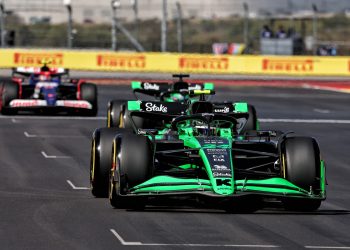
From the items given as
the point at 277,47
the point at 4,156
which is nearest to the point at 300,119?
the point at 4,156

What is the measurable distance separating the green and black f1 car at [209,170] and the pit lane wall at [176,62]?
126 ft

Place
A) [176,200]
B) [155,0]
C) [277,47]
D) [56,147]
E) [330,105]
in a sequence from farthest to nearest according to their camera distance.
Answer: [155,0], [277,47], [330,105], [56,147], [176,200]

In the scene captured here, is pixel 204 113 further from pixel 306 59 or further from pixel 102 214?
pixel 306 59

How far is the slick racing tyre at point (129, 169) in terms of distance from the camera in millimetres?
14617

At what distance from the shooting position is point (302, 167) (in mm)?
14914

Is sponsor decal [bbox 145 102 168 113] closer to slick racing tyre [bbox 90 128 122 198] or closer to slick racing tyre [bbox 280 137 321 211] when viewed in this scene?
slick racing tyre [bbox 90 128 122 198]

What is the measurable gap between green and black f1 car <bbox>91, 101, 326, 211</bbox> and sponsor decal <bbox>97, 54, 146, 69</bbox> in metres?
38.8

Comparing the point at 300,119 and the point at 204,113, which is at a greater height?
the point at 204,113

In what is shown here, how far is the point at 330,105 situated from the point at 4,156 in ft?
69.1

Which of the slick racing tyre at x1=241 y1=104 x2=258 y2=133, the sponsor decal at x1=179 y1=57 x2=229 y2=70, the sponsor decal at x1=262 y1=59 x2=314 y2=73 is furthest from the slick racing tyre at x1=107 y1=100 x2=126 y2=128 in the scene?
the sponsor decal at x1=262 y1=59 x2=314 y2=73

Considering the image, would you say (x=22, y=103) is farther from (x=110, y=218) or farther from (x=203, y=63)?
(x=203, y=63)

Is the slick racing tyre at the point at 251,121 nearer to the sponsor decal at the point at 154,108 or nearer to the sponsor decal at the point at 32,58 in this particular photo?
the sponsor decal at the point at 154,108

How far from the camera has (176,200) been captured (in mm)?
15672

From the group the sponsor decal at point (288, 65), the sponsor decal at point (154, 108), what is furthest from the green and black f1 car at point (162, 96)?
the sponsor decal at point (288, 65)
